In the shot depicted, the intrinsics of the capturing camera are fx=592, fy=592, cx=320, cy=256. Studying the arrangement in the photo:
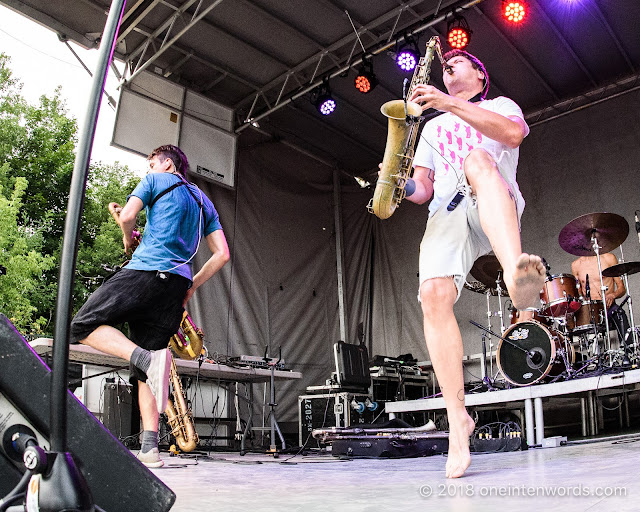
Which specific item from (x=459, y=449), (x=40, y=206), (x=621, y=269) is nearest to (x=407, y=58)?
(x=621, y=269)

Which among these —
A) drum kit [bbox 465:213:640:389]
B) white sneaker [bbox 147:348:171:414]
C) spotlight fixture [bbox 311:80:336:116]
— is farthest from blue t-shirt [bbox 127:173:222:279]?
spotlight fixture [bbox 311:80:336:116]

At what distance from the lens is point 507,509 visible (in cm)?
105

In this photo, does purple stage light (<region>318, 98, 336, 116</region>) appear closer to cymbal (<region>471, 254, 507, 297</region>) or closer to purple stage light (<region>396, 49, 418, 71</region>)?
purple stage light (<region>396, 49, 418, 71</region>)

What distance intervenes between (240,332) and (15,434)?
866cm

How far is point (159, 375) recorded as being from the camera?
277 centimetres

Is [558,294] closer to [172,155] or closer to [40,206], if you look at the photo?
[172,155]

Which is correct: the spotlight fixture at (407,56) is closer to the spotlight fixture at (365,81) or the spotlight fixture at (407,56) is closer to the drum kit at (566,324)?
the spotlight fixture at (365,81)

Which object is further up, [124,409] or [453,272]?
[453,272]

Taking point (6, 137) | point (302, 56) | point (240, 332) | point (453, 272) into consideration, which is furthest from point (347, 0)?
point (6, 137)

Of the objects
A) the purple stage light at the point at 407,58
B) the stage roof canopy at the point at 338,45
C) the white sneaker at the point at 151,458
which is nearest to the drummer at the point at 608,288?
the stage roof canopy at the point at 338,45

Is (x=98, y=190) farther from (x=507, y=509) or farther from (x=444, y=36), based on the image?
(x=507, y=509)

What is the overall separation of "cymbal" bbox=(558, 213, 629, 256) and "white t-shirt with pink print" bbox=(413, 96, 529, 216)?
3.94 metres

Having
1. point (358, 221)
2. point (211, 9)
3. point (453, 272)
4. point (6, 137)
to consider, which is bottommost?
point (453, 272)

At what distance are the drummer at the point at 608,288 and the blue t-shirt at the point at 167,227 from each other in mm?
4894
